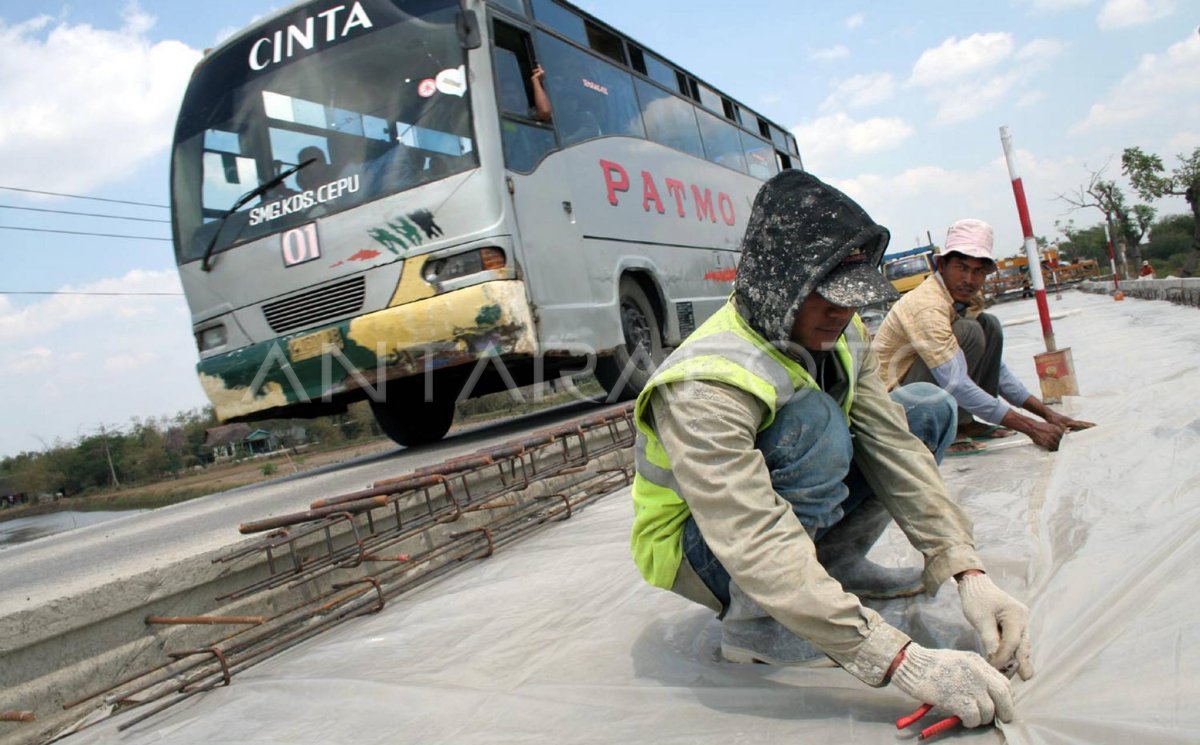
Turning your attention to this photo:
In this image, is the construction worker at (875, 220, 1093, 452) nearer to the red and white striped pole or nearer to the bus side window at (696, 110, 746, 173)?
the red and white striped pole

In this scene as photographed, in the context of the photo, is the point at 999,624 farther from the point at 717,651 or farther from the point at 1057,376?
the point at 1057,376

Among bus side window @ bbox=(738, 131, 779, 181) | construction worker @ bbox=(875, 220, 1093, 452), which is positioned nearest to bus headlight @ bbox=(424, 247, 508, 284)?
construction worker @ bbox=(875, 220, 1093, 452)

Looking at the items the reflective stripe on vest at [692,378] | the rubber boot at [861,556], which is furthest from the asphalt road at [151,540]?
the rubber boot at [861,556]

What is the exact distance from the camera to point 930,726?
143cm

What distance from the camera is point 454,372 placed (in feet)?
20.3

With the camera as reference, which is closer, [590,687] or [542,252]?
[590,687]

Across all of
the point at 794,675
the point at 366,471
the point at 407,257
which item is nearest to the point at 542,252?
the point at 407,257

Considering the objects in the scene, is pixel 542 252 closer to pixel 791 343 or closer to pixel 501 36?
pixel 501 36

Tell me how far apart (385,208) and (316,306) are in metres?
0.80

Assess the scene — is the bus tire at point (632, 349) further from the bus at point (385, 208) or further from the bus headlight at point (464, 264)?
the bus headlight at point (464, 264)

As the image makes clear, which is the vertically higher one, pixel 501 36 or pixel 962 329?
pixel 501 36

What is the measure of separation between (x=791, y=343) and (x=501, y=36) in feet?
15.6

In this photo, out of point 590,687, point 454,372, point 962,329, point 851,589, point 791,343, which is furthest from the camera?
point 454,372

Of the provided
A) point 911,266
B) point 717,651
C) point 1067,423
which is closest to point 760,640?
point 717,651
